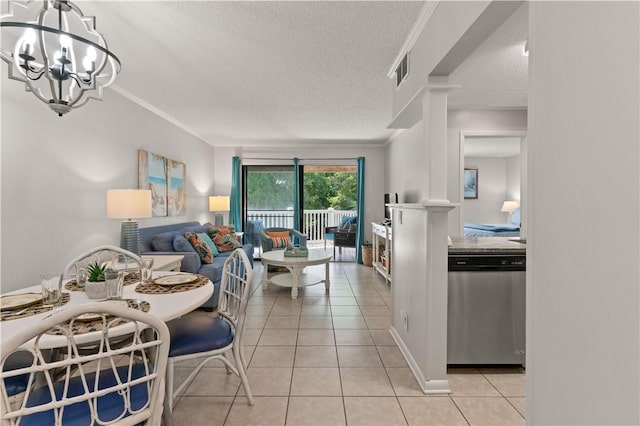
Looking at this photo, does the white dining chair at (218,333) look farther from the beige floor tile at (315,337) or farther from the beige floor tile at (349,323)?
the beige floor tile at (349,323)

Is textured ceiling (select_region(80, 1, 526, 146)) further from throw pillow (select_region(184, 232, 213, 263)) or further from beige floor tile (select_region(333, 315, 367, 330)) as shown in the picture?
beige floor tile (select_region(333, 315, 367, 330))

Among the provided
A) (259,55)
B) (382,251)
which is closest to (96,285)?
(259,55)

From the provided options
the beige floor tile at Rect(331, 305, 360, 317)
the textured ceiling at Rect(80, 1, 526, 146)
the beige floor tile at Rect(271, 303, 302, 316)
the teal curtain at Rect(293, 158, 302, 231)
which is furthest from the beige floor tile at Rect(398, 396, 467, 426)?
the teal curtain at Rect(293, 158, 302, 231)

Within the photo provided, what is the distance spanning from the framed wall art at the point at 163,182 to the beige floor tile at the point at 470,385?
3.86 m

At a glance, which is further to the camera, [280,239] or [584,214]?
[280,239]

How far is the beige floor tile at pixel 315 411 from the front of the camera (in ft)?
5.89

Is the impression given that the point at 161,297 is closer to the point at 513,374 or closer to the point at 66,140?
the point at 66,140

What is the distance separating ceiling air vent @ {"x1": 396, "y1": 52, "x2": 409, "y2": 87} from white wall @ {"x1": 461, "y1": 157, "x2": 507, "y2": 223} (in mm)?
5364

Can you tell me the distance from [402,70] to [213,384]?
2855 mm

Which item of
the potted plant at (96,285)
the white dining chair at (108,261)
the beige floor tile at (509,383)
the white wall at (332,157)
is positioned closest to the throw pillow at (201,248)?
the white dining chair at (108,261)

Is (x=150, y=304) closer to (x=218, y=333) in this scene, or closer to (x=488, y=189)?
(x=218, y=333)

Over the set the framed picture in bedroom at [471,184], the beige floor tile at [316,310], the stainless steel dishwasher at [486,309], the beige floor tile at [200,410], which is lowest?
the beige floor tile at [200,410]

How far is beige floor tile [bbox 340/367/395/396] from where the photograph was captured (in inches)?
81.6

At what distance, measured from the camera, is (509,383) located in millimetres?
2191
